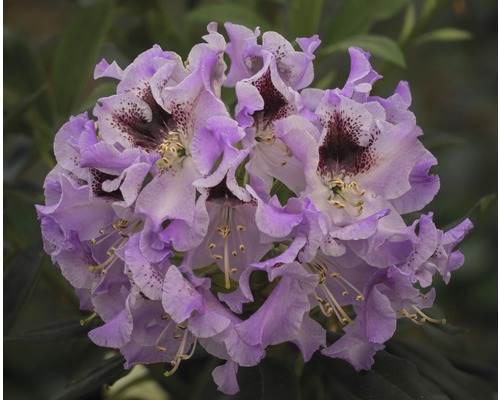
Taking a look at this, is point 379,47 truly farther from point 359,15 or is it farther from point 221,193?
point 221,193

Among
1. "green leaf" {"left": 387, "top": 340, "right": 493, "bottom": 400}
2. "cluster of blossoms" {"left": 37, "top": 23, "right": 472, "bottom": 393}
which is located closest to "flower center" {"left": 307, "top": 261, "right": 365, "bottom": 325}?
"cluster of blossoms" {"left": 37, "top": 23, "right": 472, "bottom": 393}

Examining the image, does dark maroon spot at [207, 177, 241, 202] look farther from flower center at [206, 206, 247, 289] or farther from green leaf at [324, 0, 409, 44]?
green leaf at [324, 0, 409, 44]

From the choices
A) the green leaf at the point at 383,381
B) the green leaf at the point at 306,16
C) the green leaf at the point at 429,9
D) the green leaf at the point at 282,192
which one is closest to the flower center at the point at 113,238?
the green leaf at the point at 282,192

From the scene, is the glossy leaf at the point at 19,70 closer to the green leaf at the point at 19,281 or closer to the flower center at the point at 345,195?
the green leaf at the point at 19,281

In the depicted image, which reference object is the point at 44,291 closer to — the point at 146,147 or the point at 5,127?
the point at 5,127

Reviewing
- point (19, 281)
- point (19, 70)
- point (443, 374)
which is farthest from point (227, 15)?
point (443, 374)

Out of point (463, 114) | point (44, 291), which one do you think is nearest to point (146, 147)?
point (44, 291)
